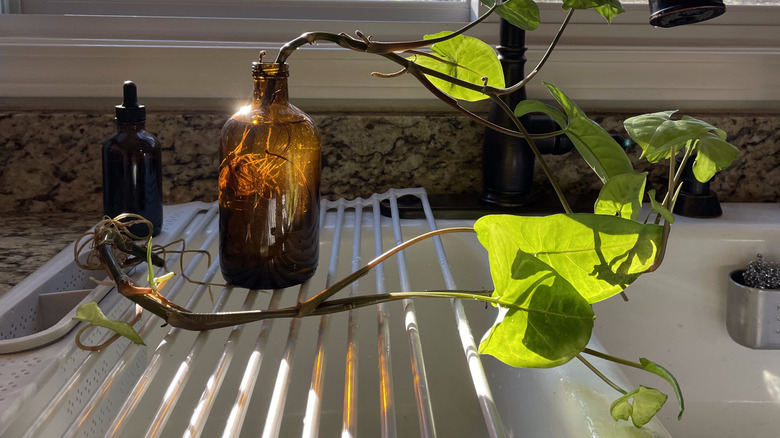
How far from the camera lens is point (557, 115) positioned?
56cm

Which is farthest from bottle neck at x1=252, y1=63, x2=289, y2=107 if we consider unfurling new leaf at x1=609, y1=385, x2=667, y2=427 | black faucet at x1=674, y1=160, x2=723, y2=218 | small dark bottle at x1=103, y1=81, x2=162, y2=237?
black faucet at x1=674, y1=160, x2=723, y2=218

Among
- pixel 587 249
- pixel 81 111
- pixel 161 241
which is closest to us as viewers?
pixel 587 249

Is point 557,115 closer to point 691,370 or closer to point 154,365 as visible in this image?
point 154,365

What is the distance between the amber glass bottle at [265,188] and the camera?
65 centimetres

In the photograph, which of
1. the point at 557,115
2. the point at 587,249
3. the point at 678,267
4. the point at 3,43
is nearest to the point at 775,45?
the point at 678,267

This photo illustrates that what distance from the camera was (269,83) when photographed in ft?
2.08

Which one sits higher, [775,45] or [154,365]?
[775,45]

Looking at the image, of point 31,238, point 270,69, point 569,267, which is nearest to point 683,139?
point 569,267

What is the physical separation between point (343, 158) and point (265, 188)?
0.45 meters

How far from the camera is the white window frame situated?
106 cm

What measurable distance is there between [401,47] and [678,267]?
61 centimetres

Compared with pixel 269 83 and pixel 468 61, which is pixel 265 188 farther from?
pixel 468 61

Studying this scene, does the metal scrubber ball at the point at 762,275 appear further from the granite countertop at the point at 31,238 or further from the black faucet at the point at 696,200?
the granite countertop at the point at 31,238

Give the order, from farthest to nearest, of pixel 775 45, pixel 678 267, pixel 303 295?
pixel 775 45 < pixel 678 267 < pixel 303 295
